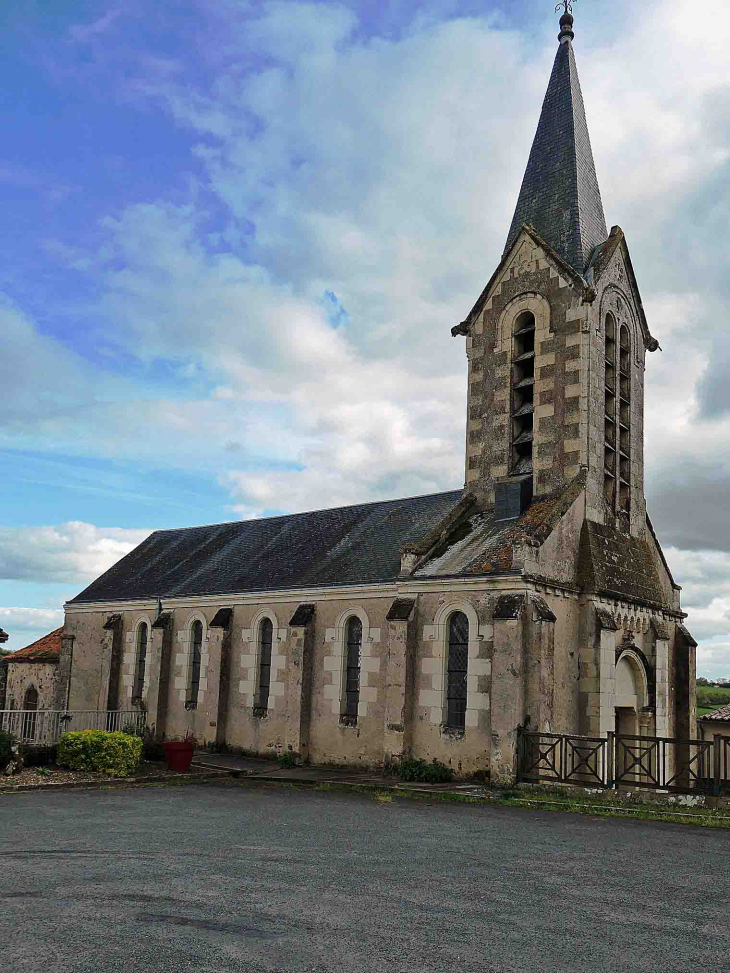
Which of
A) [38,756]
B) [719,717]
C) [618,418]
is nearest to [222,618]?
[38,756]

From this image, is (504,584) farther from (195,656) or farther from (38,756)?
(195,656)

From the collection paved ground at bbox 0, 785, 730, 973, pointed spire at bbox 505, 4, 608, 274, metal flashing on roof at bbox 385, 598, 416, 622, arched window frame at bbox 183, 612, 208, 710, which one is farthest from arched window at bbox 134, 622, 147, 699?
pointed spire at bbox 505, 4, 608, 274

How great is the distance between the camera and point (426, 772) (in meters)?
18.0

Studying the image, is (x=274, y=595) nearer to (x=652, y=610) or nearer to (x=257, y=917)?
(x=652, y=610)

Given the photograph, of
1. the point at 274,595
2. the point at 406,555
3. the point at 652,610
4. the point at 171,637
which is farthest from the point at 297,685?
the point at 652,610

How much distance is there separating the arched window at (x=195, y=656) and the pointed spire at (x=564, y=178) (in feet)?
50.6

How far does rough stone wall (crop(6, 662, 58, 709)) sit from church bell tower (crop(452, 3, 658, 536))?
20.7 m

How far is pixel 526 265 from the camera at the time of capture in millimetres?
22312

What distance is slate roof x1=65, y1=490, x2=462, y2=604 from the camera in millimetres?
23328

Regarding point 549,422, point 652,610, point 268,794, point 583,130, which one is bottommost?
point 268,794

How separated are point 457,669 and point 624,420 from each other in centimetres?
878

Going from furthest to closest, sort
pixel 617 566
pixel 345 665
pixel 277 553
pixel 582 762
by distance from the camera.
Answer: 1. pixel 277 553
2. pixel 345 665
3. pixel 617 566
4. pixel 582 762

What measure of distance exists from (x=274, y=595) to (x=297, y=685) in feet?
10.1

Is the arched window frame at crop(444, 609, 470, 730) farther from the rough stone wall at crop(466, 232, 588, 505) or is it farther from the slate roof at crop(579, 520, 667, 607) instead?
the rough stone wall at crop(466, 232, 588, 505)
